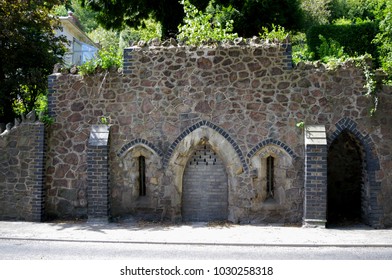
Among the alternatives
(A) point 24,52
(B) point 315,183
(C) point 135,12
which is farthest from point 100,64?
(C) point 135,12

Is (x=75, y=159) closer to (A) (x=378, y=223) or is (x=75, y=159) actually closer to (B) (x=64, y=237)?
(B) (x=64, y=237)

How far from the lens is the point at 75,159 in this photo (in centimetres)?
1316

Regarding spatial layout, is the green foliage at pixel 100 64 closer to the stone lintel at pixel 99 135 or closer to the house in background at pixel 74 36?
the stone lintel at pixel 99 135

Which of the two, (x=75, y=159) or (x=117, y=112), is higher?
(x=117, y=112)

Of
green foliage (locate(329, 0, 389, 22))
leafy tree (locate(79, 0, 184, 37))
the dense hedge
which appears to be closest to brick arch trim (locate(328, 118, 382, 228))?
the dense hedge

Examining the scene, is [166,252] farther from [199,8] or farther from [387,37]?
[199,8]

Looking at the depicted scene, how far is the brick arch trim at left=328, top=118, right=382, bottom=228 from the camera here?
39.9ft

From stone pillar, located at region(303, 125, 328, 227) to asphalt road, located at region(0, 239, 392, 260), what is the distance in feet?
7.33

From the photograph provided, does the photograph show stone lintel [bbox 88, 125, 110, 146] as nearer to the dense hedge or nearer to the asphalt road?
the asphalt road

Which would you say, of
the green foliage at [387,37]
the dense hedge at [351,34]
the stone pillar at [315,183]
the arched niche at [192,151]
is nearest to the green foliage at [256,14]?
the dense hedge at [351,34]

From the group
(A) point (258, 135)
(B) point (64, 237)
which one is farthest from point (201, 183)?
(B) point (64, 237)

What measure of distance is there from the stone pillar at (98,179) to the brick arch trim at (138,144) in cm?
45

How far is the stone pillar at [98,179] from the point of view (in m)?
12.7

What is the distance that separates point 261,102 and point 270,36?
1.99m
